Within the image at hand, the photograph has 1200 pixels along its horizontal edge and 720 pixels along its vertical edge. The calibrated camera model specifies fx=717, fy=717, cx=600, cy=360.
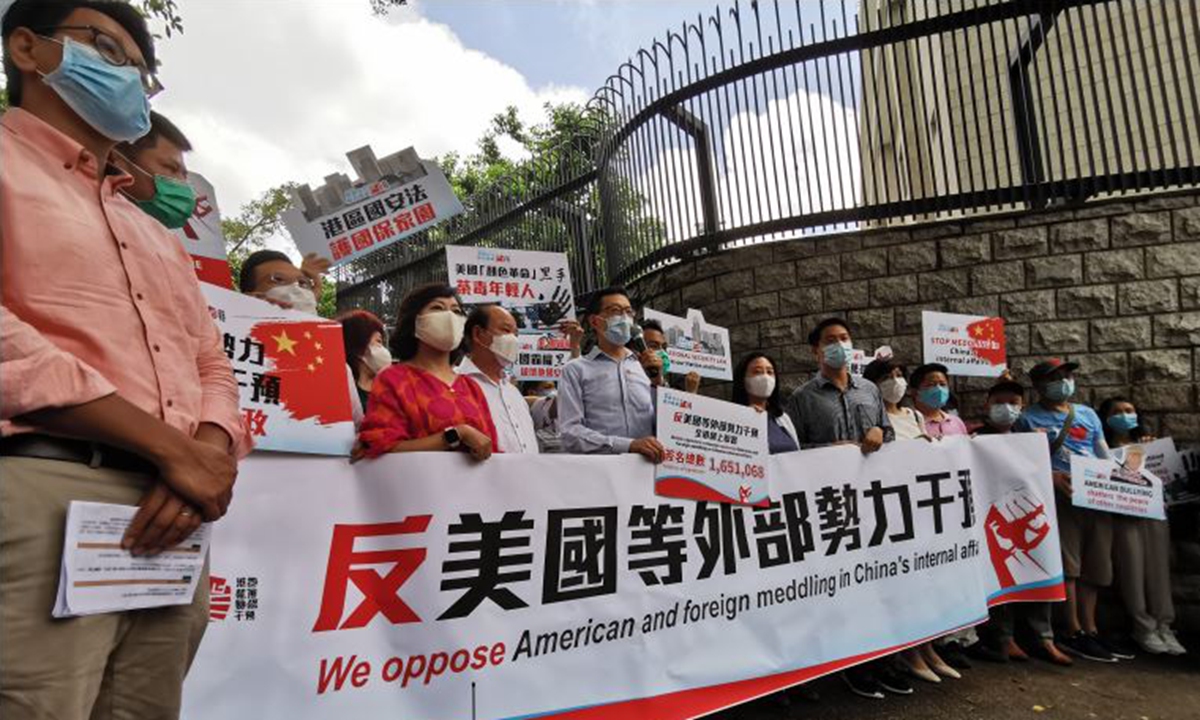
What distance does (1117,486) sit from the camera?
487 cm

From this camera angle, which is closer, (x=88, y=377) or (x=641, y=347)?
(x=88, y=377)

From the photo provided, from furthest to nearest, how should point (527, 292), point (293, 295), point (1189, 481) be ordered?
point (527, 292), point (1189, 481), point (293, 295)

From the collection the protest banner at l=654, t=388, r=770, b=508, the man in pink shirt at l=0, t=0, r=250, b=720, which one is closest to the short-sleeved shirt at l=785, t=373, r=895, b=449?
the protest banner at l=654, t=388, r=770, b=508

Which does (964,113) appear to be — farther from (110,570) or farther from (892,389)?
(110,570)

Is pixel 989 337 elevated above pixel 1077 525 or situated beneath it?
elevated above

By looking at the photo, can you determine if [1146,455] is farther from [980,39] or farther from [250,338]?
[250,338]

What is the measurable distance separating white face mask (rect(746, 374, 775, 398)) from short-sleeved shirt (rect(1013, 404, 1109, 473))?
2309 mm

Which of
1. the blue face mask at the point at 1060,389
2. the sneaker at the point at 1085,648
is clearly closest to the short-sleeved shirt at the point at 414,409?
the sneaker at the point at 1085,648

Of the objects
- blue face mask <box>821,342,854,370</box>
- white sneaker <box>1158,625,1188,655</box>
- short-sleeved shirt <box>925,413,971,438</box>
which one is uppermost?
blue face mask <box>821,342,854,370</box>

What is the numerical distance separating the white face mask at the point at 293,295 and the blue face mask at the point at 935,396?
4120 millimetres

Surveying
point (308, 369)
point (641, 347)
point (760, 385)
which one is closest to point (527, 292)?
point (641, 347)

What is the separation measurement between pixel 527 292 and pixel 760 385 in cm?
233

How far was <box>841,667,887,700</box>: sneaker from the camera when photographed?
3.92m

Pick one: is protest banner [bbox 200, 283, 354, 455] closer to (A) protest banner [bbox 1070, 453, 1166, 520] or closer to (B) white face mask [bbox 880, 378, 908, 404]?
→ (B) white face mask [bbox 880, 378, 908, 404]
